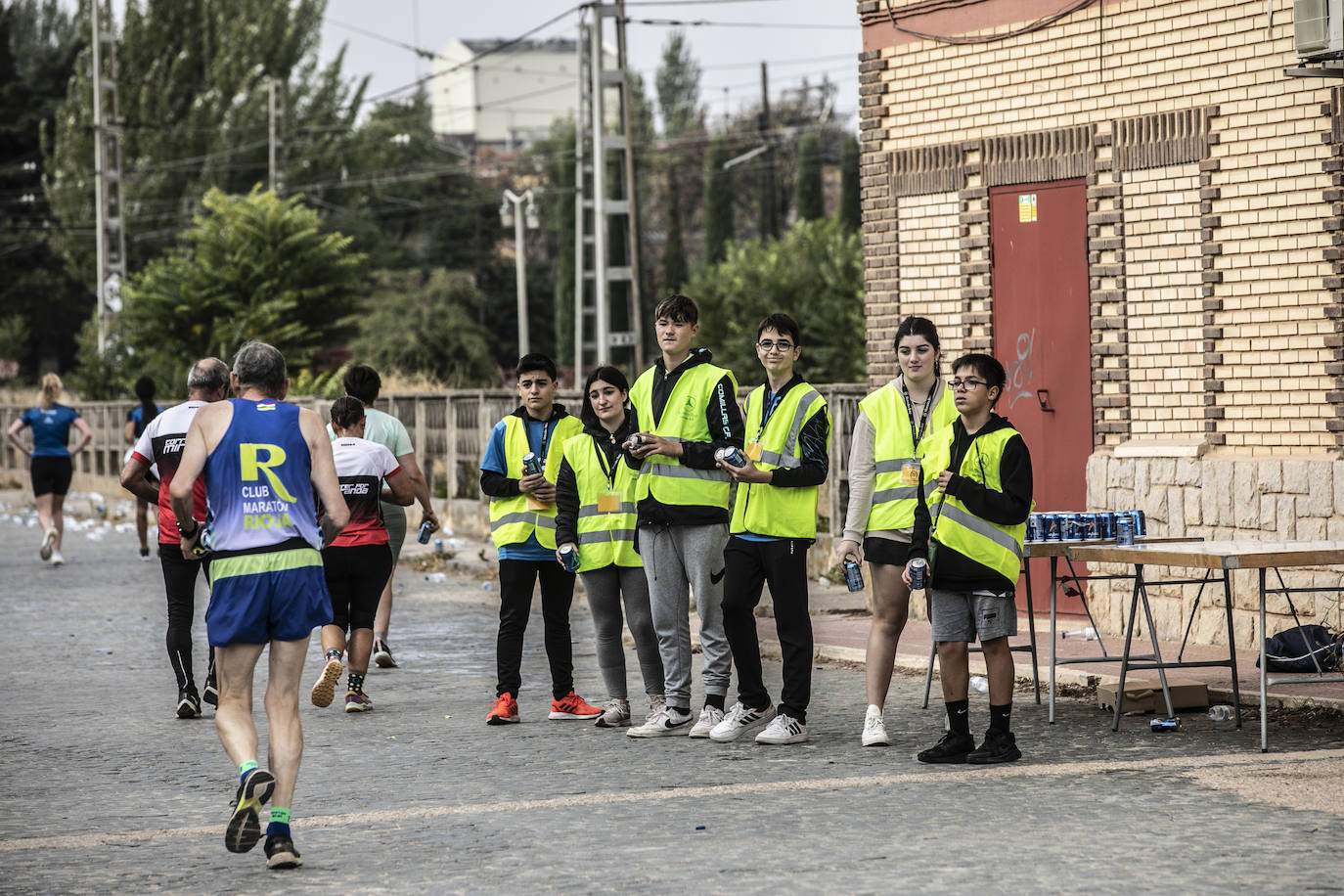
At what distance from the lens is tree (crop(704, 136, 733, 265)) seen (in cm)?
6881

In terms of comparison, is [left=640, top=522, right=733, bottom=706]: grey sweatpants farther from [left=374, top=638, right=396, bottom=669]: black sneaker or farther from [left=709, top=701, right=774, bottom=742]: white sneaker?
[left=374, top=638, right=396, bottom=669]: black sneaker

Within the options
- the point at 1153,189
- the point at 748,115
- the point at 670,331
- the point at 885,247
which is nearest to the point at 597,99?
the point at 885,247

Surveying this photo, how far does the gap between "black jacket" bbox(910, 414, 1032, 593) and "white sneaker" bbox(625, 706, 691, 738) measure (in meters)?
1.62

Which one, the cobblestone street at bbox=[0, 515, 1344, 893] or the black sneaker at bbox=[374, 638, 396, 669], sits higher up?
the cobblestone street at bbox=[0, 515, 1344, 893]

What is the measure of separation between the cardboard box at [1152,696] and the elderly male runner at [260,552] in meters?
4.49

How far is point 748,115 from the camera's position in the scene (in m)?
85.5

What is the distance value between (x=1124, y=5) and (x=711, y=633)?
5.90m

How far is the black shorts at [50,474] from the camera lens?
65.1 feet

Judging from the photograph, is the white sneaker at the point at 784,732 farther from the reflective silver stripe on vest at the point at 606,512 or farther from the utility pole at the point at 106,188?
the utility pole at the point at 106,188

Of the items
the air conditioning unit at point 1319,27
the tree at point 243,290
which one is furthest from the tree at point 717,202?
the air conditioning unit at point 1319,27

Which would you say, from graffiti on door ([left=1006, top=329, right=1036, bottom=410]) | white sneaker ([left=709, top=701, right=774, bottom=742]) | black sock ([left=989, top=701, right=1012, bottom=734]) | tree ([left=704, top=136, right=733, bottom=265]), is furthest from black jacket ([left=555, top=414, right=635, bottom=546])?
tree ([left=704, top=136, right=733, bottom=265])

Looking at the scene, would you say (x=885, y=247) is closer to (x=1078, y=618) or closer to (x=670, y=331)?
(x=1078, y=618)

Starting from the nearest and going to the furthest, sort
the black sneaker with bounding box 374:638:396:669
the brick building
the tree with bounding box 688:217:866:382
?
the brick building < the black sneaker with bounding box 374:638:396:669 < the tree with bounding box 688:217:866:382

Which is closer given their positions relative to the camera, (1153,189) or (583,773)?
(583,773)
